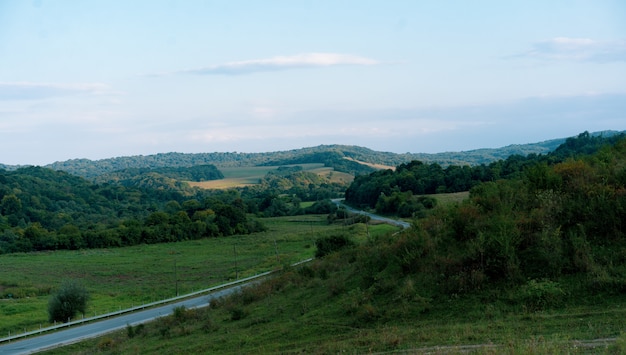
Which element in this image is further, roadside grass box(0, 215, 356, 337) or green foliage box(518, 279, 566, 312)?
roadside grass box(0, 215, 356, 337)

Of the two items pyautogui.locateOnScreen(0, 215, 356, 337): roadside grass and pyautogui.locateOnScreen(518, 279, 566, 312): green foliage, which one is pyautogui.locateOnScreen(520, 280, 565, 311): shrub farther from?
pyautogui.locateOnScreen(0, 215, 356, 337): roadside grass

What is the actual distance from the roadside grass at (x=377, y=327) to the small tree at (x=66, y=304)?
17.7 m

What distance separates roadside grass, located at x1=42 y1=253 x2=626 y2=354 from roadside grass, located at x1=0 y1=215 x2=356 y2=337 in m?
22.0

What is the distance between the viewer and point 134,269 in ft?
222

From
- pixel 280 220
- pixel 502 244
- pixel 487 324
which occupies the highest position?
pixel 502 244

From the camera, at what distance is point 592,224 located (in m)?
17.2

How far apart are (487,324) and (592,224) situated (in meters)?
6.29

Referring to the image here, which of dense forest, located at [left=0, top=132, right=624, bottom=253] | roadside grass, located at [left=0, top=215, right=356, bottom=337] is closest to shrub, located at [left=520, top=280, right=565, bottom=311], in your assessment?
roadside grass, located at [left=0, top=215, right=356, bottom=337]

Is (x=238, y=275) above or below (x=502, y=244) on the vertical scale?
below

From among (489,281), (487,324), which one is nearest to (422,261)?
(489,281)

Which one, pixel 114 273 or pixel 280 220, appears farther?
pixel 280 220

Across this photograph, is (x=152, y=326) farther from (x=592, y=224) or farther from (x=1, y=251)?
(x=1, y=251)

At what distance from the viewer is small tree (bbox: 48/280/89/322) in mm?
39219

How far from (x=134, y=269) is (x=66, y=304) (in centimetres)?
2869
